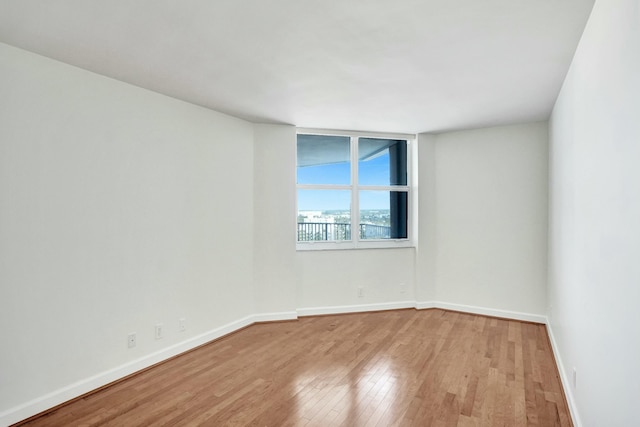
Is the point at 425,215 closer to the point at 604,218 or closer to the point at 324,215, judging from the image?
the point at 324,215

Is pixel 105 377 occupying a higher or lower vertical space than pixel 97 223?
lower

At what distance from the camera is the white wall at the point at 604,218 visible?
1253 mm

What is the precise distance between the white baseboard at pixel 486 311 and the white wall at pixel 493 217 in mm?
43

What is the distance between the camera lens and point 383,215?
5.05 meters

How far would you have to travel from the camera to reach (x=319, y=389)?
8.89ft

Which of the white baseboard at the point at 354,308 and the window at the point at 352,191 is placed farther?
the window at the point at 352,191

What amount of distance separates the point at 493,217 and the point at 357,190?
177 cm

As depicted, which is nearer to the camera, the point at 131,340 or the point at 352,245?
the point at 131,340

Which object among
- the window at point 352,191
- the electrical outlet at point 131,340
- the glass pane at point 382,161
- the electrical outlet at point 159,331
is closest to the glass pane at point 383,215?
the window at point 352,191

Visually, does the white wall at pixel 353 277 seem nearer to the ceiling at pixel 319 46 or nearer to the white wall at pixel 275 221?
the white wall at pixel 275 221

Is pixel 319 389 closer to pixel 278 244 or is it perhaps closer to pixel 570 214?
pixel 278 244

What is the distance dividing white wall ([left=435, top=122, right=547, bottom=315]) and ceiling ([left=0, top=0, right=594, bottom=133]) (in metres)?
0.95

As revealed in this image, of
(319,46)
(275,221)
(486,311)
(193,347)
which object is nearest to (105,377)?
(193,347)

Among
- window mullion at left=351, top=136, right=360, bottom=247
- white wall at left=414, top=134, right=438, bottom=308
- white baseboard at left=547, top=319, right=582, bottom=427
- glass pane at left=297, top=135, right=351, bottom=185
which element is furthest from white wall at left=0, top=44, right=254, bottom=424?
white baseboard at left=547, top=319, right=582, bottom=427
